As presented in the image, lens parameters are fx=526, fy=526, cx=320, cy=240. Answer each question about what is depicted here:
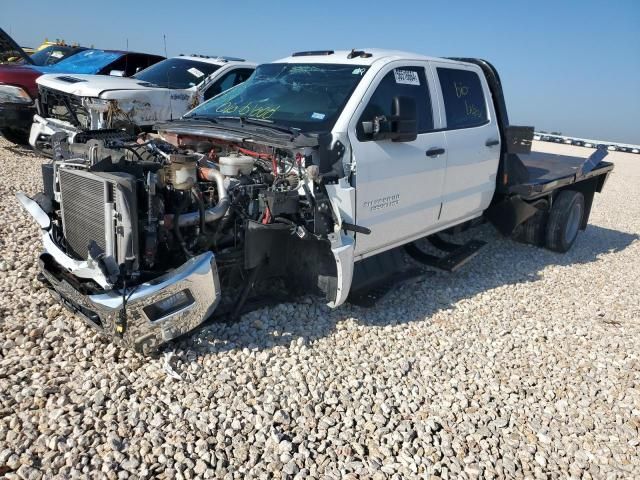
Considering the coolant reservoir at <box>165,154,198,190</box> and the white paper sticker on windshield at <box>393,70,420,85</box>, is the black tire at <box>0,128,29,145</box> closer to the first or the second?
the coolant reservoir at <box>165,154,198,190</box>

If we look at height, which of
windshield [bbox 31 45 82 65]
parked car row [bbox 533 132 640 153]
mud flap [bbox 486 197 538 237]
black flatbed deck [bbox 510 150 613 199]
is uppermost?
windshield [bbox 31 45 82 65]

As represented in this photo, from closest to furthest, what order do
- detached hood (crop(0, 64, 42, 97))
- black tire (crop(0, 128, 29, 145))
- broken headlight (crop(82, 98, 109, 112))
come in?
broken headlight (crop(82, 98, 109, 112)) < detached hood (crop(0, 64, 42, 97)) < black tire (crop(0, 128, 29, 145))

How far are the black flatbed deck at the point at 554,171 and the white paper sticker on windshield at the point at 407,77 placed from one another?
1.98 meters

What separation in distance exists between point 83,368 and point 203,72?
6.63 metres

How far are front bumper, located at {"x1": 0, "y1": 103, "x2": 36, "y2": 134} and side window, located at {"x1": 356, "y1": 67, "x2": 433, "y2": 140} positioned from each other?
6.59 metres

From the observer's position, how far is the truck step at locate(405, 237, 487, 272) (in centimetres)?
531

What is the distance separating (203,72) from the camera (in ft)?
28.9

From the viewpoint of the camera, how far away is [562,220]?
6746 mm

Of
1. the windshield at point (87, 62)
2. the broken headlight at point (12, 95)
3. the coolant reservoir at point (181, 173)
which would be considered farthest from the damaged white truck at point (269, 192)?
the windshield at point (87, 62)

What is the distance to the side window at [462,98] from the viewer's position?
16.3 feet

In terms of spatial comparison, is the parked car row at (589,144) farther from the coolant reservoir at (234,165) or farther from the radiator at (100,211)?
the radiator at (100,211)

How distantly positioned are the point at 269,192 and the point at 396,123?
3.79 feet

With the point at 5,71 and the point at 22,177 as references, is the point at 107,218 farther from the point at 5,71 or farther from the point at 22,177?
the point at 5,71

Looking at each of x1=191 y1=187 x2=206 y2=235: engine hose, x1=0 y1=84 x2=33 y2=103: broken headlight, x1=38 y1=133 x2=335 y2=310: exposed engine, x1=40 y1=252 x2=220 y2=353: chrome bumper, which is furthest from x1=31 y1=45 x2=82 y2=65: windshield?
x1=40 y1=252 x2=220 y2=353: chrome bumper
